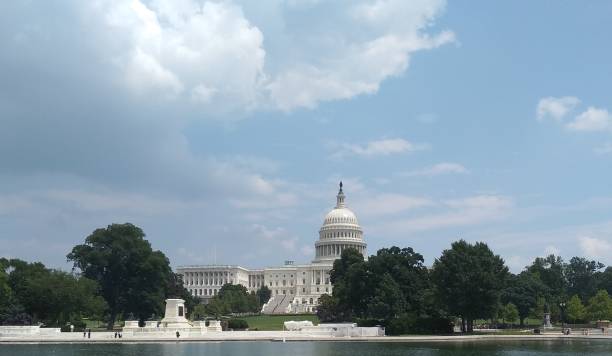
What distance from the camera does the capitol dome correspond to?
178m

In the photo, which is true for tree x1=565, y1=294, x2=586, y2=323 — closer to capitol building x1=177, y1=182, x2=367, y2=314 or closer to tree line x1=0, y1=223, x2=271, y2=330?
tree line x1=0, y1=223, x2=271, y2=330

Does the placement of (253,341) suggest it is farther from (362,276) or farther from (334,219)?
(334,219)

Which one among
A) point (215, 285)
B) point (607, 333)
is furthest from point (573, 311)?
point (215, 285)

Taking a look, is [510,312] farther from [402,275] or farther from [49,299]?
[49,299]

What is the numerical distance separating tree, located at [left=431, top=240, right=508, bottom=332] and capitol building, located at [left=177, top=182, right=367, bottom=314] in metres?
95.0

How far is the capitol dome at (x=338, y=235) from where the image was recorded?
177500 millimetres

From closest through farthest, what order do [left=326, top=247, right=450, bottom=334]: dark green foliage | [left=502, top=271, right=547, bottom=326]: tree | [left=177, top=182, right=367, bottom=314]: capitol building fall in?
[left=326, top=247, right=450, bottom=334]: dark green foliage → [left=502, top=271, right=547, bottom=326]: tree → [left=177, top=182, right=367, bottom=314]: capitol building

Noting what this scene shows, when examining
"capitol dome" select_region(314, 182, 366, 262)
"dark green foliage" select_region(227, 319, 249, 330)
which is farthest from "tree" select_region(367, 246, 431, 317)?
"capitol dome" select_region(314, 182, 366, 262)

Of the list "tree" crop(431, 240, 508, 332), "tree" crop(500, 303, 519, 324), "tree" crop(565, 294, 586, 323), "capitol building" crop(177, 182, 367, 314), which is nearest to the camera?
"tree" crop(431, 240, 508, 332)

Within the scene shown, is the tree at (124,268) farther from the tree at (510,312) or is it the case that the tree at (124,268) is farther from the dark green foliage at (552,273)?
the dark green foliage at (552,273)

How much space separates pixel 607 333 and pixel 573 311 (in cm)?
2141

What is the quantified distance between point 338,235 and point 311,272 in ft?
52.6

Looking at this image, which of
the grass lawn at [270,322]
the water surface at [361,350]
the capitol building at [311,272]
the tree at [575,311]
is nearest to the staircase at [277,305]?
the capitol building at [311,272]

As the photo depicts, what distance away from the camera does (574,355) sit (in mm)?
42438
